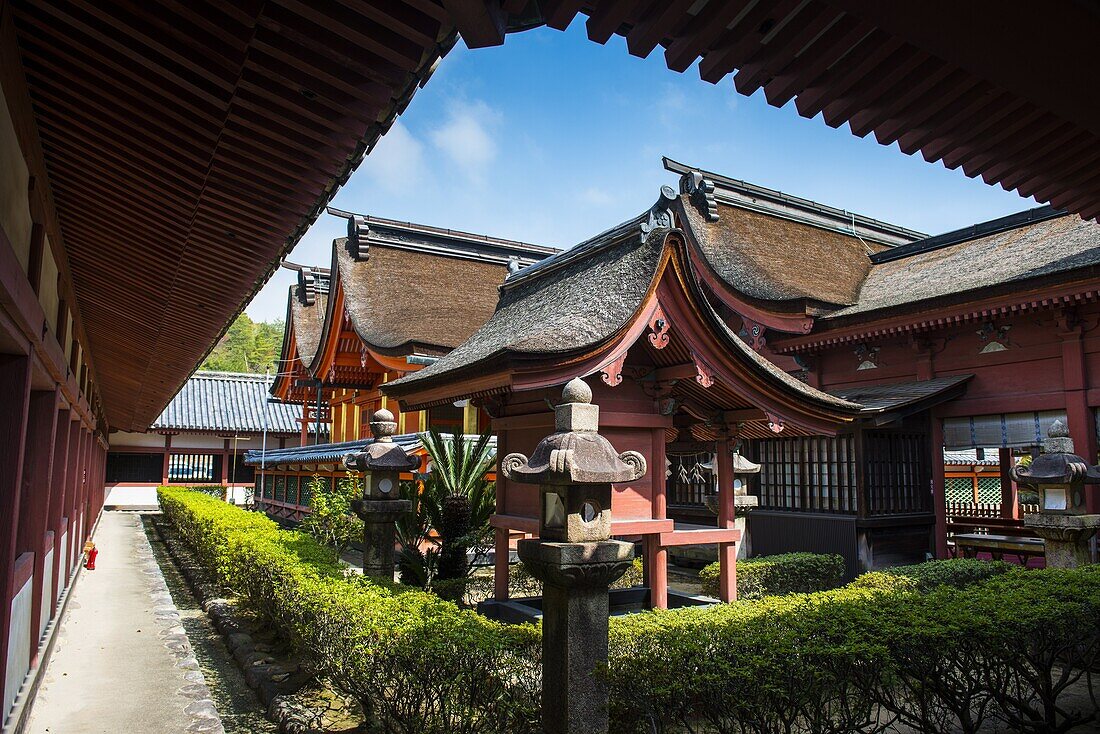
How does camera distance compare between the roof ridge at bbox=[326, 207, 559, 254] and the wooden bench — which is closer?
the wooden bench

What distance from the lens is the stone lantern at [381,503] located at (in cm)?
849

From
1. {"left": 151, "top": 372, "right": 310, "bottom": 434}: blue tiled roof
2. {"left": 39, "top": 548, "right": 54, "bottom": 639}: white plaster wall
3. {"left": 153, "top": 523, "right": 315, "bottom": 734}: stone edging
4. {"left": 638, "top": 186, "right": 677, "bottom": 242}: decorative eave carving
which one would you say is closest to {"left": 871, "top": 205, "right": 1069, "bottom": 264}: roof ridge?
{"left": 638, "top": 186, "right": 677, "bottom": 242}: decorative eave carving

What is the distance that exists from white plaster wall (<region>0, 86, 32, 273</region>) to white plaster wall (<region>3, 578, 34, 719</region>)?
254cm

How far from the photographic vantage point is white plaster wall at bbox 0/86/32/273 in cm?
324

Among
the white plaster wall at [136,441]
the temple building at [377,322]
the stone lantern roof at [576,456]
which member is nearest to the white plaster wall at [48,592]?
the stone lantern roof at [576,456]

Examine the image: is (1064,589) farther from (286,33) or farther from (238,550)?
(238,550)

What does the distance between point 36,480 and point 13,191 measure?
13.2ft

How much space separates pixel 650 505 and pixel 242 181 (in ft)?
17.8

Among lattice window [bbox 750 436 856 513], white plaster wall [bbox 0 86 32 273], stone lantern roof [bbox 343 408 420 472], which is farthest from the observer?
lattice window [bbox 750 436 856 513]

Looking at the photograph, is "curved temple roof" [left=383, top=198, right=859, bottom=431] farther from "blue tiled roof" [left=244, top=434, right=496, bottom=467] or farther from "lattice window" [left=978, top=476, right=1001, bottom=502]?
"lattice window" [left=978, top=476, right=1001, bottom=502]

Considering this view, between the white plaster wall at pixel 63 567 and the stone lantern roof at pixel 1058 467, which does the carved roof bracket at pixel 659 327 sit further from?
the white plaster wall at pixel 63 567

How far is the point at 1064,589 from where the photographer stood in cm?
627

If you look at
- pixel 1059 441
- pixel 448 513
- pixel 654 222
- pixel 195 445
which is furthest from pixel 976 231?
pixel 195 445

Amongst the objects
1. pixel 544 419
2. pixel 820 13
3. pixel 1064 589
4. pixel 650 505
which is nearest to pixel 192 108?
pixel 820 13
